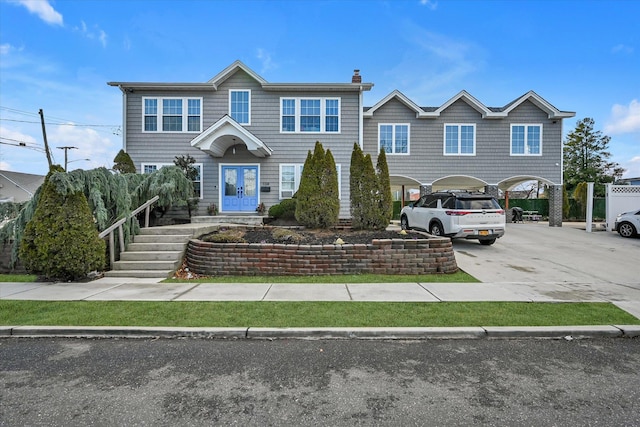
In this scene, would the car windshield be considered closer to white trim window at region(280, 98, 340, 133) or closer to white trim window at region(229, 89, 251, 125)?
white trim window at region(280, 98, 340, 133)

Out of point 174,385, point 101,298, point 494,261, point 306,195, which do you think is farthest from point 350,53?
point 174,385

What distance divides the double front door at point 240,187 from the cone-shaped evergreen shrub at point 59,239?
8100 mm

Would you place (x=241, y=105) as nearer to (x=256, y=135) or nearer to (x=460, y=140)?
(x=256, y=135)

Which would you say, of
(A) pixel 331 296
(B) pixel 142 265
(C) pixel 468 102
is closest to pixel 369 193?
(A) pixel 331 296

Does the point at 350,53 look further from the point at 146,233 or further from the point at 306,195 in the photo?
the point at 146,233

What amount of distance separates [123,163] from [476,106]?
17.6m

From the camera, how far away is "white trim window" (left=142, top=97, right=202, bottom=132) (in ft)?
49.9

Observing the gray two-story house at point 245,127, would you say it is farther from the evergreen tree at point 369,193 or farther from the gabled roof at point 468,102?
the evergreen tree at point 369,193

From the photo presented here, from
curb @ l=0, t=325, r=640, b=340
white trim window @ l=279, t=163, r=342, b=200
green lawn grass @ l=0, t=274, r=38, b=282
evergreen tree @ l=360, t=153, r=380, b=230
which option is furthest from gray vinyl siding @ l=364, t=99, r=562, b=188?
green lawn grass @ l=0, t=274, r=38, b=282

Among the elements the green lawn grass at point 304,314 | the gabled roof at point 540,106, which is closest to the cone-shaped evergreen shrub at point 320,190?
the green lawn grass at point 304,314

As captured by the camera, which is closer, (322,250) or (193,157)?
(322,250)

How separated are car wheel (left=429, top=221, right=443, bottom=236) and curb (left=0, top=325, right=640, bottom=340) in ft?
21.7

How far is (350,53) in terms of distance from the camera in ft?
53.9

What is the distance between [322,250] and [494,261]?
5072 millimetres
